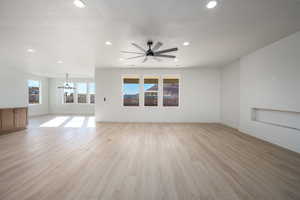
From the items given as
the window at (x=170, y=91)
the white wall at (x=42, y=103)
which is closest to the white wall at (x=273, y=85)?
the window at (x=170, y=91)

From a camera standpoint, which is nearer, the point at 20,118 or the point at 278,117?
the point at 278,117

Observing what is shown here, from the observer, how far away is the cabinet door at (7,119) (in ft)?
14.8

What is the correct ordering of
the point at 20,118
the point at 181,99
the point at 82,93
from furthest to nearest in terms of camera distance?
the point at 82,93, the point at 181,99, the point at 20,118

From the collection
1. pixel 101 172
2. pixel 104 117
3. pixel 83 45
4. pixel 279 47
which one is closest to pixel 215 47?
pixel 279 47

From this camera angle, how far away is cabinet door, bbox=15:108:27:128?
491cm

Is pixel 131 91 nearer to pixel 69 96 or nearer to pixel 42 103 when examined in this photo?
pixel 69 96

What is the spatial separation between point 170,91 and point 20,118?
21.4 ft

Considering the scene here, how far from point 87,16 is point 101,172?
2860 mm

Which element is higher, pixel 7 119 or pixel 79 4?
pixel 79 4

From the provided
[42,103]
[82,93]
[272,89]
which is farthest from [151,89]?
[42,103]

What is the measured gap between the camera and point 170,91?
6.79m

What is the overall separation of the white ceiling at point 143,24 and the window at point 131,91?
271 centimetres

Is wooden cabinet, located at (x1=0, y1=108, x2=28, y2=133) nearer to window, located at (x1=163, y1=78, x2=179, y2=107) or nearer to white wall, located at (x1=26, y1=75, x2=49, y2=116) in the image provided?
white wall, located at (x1=26, y1=75, x2=49, y2=116)

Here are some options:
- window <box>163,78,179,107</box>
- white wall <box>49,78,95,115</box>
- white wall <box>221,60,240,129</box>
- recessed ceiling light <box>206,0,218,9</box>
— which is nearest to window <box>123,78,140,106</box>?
window <box>163,78,179,107</box>
